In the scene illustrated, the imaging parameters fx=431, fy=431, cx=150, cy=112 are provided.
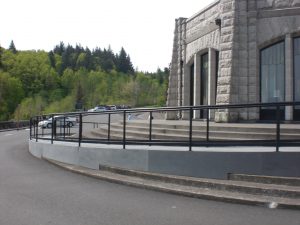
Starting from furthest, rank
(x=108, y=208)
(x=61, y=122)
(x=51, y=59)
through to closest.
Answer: (x=51, y=59) → (x=61, y=122) → (x=108, y=208)

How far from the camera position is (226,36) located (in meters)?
15.9

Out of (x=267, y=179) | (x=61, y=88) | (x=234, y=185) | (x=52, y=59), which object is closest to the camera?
(x=234, y=185)

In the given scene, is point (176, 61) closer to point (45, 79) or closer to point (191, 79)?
point (191, 79)

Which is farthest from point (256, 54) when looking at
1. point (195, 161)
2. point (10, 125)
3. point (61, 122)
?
point (10, 125)

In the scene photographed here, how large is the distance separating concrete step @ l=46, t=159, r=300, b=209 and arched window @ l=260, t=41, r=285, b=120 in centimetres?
731

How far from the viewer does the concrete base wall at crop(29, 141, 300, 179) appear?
8.07 m

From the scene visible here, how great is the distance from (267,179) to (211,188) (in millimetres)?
1040

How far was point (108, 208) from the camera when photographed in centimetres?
725

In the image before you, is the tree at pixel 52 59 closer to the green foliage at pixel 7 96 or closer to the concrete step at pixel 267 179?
the green foliage at pixel 7 96

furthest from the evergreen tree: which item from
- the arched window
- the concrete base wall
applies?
the concrete base wall

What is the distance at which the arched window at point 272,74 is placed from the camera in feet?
50.5

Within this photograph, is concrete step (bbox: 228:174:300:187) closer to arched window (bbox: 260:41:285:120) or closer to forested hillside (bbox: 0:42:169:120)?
arched window (bbox: 260:41:285:120)

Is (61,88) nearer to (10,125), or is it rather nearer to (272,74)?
(10,125)

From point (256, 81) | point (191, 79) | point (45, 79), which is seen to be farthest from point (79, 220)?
point (45, 79)
